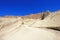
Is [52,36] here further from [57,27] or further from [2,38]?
[2,38]

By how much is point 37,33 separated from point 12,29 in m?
1.07

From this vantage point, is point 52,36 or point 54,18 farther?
point 54,18

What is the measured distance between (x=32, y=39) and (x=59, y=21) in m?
1.73

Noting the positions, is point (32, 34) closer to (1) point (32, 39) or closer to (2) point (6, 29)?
(1) point (32, 39)

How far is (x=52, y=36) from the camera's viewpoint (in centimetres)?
450

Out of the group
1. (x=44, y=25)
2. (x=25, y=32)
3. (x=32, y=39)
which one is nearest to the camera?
(x=32, y=39)

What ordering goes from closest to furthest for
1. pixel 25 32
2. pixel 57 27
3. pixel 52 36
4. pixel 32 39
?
pixel 32 39
pixel 52 36
pixel 25 32
pixel 57 27

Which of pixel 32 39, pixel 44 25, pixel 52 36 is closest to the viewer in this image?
pixel 32 39

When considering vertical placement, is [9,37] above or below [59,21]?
below

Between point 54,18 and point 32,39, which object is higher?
point 54,18

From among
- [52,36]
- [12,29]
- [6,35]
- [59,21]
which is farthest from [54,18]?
[6,35]

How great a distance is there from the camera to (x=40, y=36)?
174 inches

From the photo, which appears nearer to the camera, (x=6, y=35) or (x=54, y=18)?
(x=6, y=35)

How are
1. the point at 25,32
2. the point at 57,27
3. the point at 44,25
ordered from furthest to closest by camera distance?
1. the point at 44,25
2. the point at 57,27
3. the point at 25,32
